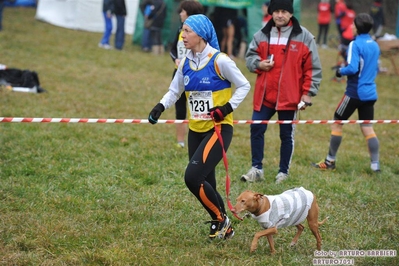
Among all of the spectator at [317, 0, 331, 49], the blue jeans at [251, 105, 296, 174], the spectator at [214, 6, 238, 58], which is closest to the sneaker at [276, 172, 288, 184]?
the blue jeans at [251, 105, 296, 174]

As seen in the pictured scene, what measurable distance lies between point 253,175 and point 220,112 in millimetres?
2327

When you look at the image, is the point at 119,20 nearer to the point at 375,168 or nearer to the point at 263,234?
the point at 375,168

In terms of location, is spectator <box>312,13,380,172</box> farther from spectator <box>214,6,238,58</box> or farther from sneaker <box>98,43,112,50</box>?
sneaker <box>98,43,112,50</box>

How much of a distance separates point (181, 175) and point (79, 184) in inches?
48.3

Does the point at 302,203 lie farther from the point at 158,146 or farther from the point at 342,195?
the point at 158,146

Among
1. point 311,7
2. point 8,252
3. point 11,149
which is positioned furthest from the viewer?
point 311,7

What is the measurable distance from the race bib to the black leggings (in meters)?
0.15

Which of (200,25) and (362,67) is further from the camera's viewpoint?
(362,67)

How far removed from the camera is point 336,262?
179 inches

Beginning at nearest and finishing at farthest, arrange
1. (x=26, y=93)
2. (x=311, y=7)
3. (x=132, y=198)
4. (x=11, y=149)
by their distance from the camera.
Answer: (x=132, y=198)
(x=11, y=149)
(x=26, y=93)
(x=311, y=7)

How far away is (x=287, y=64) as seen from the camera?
647 centimetres

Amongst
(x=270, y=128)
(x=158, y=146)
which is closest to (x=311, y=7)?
(x=270, y=128)

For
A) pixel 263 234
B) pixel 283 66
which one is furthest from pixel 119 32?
pixel 263 234

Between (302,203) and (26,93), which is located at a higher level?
(302,203)
